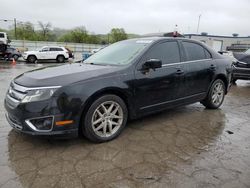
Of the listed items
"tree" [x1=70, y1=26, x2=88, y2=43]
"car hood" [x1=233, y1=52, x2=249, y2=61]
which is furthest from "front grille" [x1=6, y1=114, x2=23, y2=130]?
"tree" [x1=70, y1=26, x2=88, y2=43]

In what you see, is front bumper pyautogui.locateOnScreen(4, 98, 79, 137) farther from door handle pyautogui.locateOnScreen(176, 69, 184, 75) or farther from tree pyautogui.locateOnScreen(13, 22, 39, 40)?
tree pyautogui.locateOnScreen(13, 22, 39, 40)

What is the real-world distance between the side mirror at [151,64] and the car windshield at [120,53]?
0.80 ft

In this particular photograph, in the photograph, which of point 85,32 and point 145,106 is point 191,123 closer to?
point 145,106

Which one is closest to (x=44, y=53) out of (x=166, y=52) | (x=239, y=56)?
(x=239, y=56)

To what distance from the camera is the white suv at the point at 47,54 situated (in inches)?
773

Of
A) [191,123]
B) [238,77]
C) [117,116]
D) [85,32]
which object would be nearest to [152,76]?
[117,116]

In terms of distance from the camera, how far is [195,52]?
4617mm

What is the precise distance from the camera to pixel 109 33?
229 feet

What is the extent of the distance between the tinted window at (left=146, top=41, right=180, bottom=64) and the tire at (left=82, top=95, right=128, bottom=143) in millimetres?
1005

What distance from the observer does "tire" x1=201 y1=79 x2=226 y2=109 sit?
16.4 feet

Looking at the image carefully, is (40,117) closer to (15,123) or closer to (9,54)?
(15,123)

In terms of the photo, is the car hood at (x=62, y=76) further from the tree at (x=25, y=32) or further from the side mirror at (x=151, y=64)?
the tree at (x=25, y=32)

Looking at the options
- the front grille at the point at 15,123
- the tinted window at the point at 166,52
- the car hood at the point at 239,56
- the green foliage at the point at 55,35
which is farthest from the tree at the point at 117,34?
the front grille at the point at 15,123

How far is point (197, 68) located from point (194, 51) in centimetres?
39
